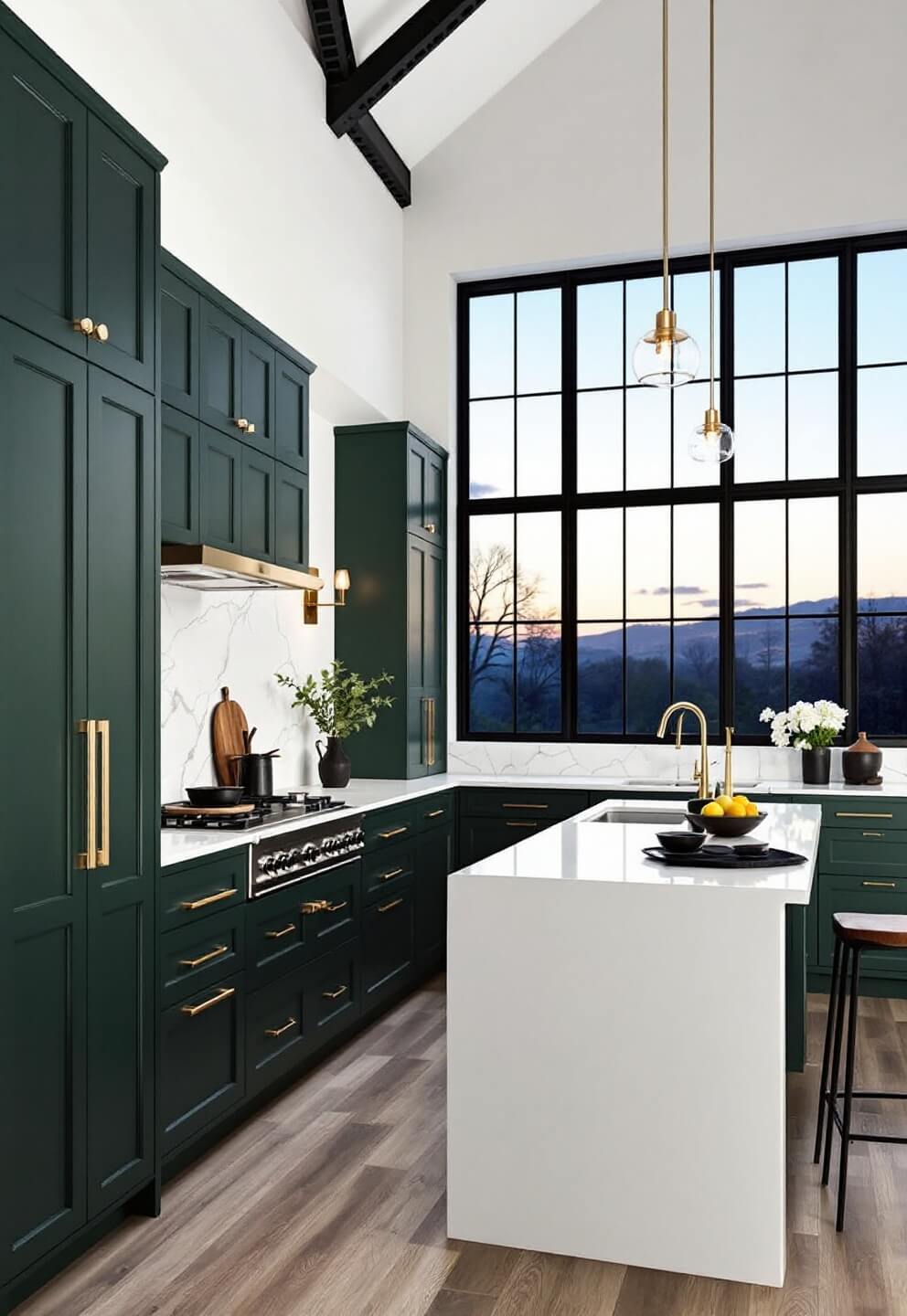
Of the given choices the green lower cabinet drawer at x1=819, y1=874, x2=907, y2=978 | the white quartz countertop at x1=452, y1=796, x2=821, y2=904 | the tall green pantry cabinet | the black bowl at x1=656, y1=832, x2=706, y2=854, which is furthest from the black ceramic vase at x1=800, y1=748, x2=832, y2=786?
the tall green pantry cabinet

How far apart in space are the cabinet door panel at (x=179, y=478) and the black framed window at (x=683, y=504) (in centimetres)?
294

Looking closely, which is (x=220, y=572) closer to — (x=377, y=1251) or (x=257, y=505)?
(x=257, y=505)

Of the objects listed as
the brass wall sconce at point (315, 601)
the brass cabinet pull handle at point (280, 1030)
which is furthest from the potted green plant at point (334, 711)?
the brass cabinet pull handle at point (280, 1030)

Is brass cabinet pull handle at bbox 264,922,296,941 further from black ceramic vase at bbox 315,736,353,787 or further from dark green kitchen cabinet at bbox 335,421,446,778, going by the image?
dark green kitchen cabinet at bbox 335,421,446,778

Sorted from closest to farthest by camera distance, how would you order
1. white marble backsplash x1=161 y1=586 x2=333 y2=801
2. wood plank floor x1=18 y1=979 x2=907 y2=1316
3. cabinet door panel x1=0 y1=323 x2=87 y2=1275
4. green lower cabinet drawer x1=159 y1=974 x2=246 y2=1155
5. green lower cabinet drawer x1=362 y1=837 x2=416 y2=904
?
1. cabinet door panel x1=0 y1=323 x2=87 y2=1275
2. wood plank floor x1=18 y1=979 x2=907 y2=1316
3. green lower cabinet drawer x1=159 y1=974 x2=246 y2=1155
4. white marble backsplash x1=161 y1=586 x2=333 y2=801
5. green lower cabinet drawer x1=362 y1=837 x2=416 y2=904

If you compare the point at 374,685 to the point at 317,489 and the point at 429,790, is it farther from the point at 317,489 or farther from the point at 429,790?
the point at 317,489

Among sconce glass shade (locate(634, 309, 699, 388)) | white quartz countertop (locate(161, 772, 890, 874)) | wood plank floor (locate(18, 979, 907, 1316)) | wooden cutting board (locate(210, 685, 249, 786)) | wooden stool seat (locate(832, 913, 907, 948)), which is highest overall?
sconce glass shade (locate(634, 309, 699, 388))

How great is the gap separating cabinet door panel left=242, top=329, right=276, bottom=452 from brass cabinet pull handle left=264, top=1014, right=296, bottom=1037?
1.96 metres

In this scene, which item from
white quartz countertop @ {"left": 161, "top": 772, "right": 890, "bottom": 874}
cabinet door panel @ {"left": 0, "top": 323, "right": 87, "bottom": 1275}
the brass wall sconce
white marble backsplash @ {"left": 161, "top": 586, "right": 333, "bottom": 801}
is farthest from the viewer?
the brass wall sconce

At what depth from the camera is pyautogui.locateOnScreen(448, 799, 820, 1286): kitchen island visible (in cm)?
257

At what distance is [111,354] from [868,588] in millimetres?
4290

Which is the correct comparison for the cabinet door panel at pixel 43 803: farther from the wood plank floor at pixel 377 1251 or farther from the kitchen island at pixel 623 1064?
the kitchen island at pixel 623 1064

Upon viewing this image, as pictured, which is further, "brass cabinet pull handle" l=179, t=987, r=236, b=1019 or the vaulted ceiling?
the vaulted ceiling

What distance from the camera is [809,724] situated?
549 centimetres
